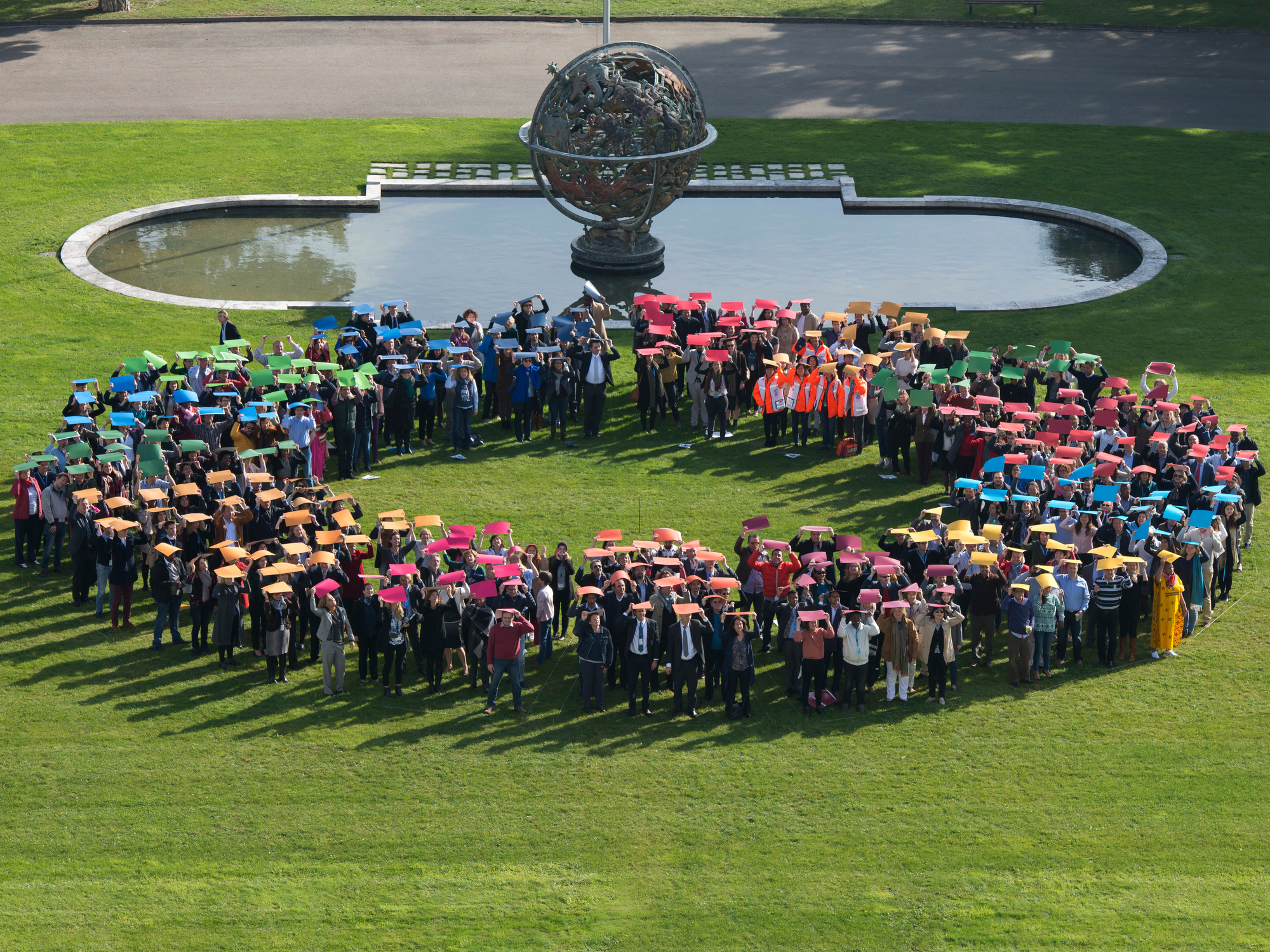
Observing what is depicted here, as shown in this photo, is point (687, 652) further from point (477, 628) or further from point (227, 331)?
point (227, 331)

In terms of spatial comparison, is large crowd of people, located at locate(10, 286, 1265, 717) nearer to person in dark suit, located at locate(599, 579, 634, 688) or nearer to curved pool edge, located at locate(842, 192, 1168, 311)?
person in dark suit, located at locate(599, 579, 634, 688)

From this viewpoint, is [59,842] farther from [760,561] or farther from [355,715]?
[760,561]

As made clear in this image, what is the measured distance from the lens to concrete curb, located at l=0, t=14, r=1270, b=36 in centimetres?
5416

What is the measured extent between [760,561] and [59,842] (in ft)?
32.1

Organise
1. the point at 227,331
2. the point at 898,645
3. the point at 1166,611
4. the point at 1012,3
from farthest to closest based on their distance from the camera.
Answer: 1. the point at 1012,3
2. the point at 227,331
3. the point at 1166,611
4. the point at 898,645

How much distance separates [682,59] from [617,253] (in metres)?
17.3

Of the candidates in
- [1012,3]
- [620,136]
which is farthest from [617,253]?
[1012,3]

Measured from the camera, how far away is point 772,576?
841 inches

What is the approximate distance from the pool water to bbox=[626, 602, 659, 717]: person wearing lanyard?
47.0 feet

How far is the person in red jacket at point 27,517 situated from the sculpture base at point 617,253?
51.8 feet

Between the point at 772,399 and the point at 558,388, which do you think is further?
the point at 558,388

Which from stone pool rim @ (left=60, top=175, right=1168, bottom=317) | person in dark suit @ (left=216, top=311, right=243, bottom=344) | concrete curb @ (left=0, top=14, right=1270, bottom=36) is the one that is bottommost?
person in dark suit @ (left=216, top=311, right=243, bottom=344)

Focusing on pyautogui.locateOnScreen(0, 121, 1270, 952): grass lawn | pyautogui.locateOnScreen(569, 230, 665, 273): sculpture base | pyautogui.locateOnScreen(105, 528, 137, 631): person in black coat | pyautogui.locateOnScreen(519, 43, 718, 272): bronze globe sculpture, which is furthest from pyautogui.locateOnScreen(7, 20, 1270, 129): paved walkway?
pyautogui.locateOnScreen(105, 528, 137, 631): person in black coat

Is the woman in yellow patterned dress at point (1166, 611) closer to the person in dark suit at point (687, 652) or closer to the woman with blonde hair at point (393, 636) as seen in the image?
the person in dark suit at point (687, 652)
